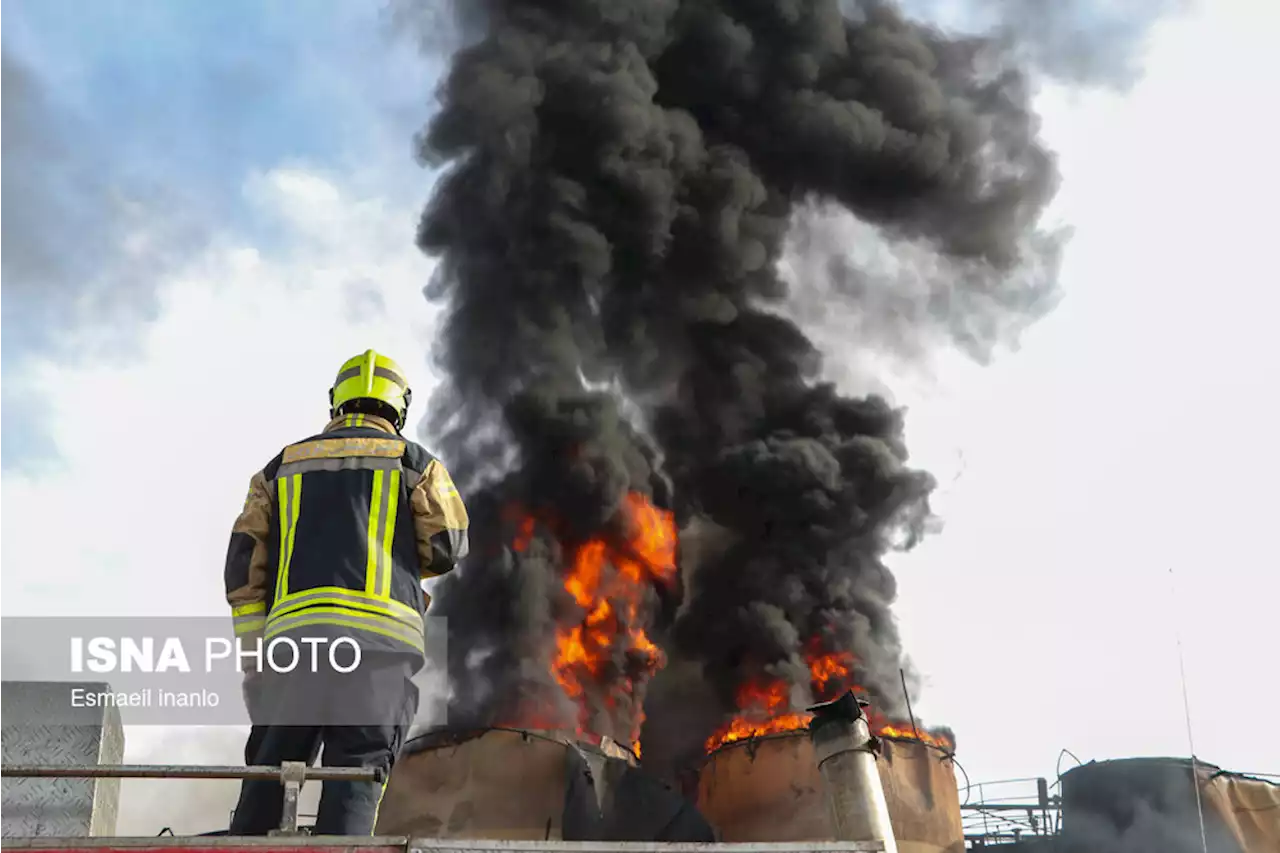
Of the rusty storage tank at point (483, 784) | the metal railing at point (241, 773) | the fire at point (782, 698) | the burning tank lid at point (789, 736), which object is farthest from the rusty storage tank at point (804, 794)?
the metal railing at point (241, 773)

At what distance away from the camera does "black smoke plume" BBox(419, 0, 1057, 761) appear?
23.2 m

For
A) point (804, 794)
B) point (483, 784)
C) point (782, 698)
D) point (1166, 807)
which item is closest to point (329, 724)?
point (483, 784)

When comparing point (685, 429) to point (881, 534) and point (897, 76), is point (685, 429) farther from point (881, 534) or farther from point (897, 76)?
point (897, 76)

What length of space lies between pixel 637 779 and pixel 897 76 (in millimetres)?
20195

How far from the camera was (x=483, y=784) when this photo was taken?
1479 cm

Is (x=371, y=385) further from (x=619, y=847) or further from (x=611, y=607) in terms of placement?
(x=611, y=607)

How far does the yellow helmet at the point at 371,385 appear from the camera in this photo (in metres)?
4.87

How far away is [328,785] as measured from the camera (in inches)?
157

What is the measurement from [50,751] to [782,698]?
15922 mm

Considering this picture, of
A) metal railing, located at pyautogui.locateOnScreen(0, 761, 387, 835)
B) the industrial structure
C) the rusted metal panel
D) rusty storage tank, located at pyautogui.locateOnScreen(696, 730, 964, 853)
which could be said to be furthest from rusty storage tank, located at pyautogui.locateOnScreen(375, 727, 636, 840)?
the rusted metal panel

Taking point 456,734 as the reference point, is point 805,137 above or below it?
above

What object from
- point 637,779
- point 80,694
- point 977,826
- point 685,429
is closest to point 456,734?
point 637,779

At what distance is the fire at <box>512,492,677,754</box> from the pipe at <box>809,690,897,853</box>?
17243 mm

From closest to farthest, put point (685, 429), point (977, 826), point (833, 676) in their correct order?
point (977, 826) < point (833, 676) < point (685, 429)
